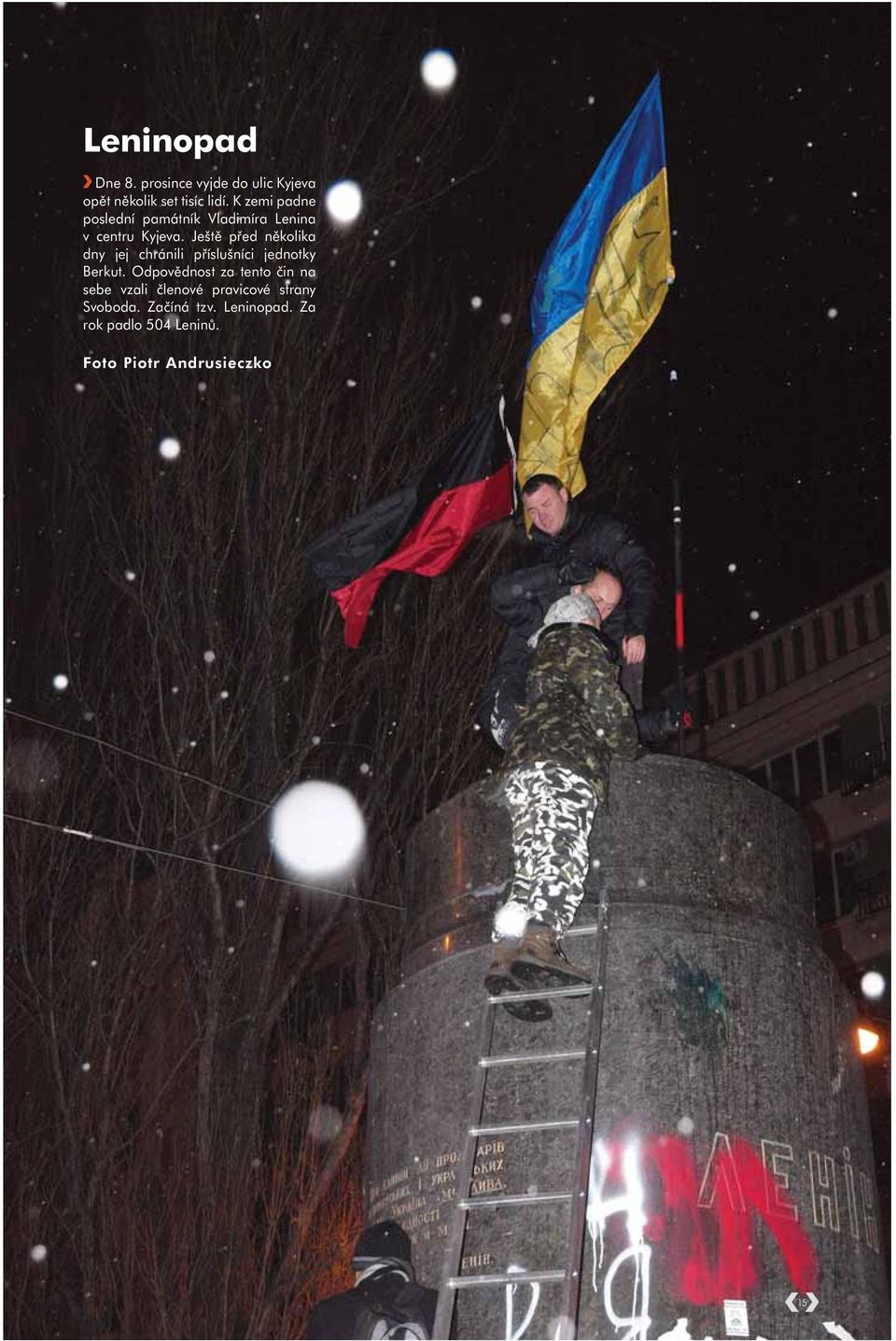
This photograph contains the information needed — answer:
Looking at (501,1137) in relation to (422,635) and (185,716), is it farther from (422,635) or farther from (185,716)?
(422,635)

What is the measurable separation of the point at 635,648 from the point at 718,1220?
2012 millimetres

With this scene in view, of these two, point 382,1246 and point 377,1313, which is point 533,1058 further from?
point 377,1313

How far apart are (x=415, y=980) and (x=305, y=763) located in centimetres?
643

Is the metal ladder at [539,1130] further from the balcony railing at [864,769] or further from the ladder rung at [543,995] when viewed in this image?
the balcony railing at [864,769]

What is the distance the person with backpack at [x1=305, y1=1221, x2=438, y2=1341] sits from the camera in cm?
446

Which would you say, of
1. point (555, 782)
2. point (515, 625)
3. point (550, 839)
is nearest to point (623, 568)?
point (515, 625)

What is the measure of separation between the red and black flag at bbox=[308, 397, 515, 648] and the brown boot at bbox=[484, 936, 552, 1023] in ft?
8.66

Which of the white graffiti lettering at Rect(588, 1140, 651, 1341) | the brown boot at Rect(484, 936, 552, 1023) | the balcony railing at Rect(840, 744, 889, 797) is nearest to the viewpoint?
the white graffiti lettering at Rect(588, 1140, 651, 1341)

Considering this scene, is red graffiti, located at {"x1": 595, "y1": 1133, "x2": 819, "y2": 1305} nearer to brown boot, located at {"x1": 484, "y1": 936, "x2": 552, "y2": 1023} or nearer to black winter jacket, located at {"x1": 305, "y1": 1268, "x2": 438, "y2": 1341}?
brown boot, located at {"x1": 484, "y1": 936, "x2": 552, "y2": 1023}

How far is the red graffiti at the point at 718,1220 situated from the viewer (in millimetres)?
4477

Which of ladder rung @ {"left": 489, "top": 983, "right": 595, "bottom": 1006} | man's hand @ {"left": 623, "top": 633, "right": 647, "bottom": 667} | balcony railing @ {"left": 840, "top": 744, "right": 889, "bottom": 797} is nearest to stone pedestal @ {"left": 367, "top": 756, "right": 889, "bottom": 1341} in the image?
ladder rung @ {"left": 489, "top": 983, "right": 595, "bottom": 1006}

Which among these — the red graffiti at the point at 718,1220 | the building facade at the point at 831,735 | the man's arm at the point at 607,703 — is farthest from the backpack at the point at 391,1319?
the building facade at the point at 831,735

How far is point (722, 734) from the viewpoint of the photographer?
2605 cm

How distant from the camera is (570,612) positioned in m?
5.59
